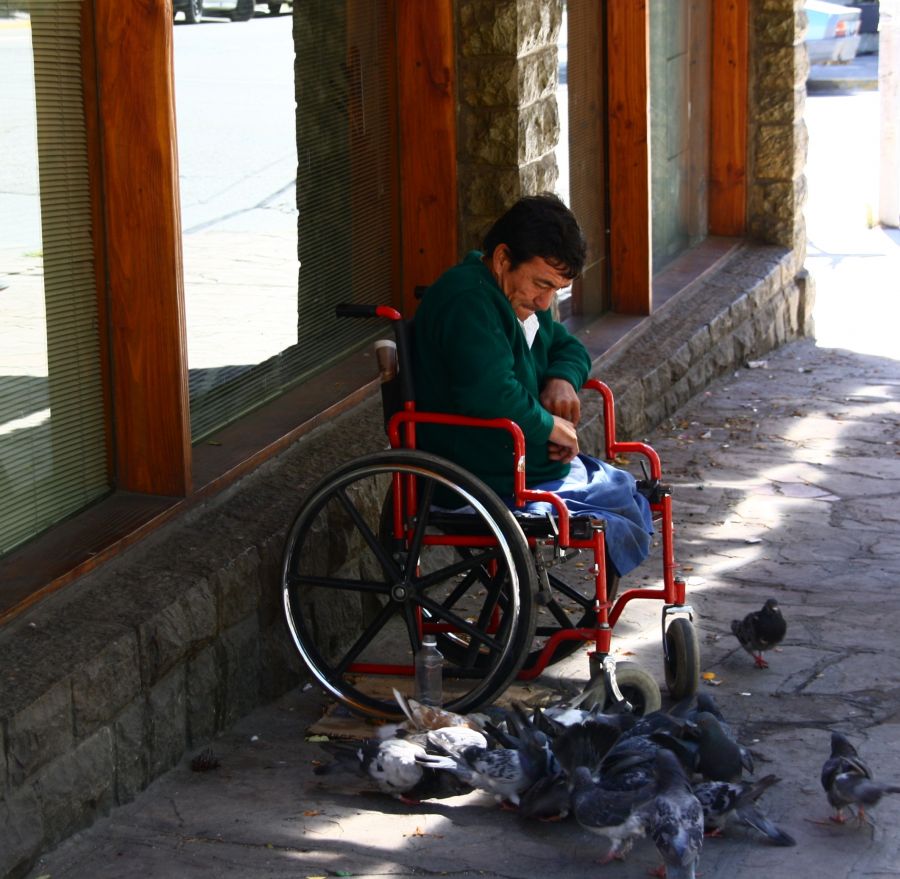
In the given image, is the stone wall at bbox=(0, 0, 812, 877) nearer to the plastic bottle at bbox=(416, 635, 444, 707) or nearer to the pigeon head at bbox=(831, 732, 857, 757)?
the plastic bottle at bbox=(416, 635, 444, 707)

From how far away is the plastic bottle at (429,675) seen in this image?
4520mm

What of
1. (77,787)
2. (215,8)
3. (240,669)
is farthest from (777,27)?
(77,787)

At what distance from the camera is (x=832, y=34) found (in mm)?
24312

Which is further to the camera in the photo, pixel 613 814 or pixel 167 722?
pixel 167 722

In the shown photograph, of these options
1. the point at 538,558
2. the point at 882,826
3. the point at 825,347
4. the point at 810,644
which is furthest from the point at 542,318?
the point at 825,347

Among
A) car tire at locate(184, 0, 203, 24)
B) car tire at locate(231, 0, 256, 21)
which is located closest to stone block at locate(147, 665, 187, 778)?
car tire at locate(184, 0, 203, 24)

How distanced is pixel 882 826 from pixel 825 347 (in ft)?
20.4

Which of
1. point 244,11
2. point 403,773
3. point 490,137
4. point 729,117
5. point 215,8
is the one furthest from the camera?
point 729,117

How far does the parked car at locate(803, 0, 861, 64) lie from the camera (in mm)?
24344

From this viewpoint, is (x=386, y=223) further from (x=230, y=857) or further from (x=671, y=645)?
(x=230, y=857)

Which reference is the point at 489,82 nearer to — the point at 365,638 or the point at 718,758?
the point at 365,638

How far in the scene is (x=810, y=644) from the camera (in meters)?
5.27

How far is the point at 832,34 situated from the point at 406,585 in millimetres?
21553

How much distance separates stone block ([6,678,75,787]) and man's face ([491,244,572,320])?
1.64 m
